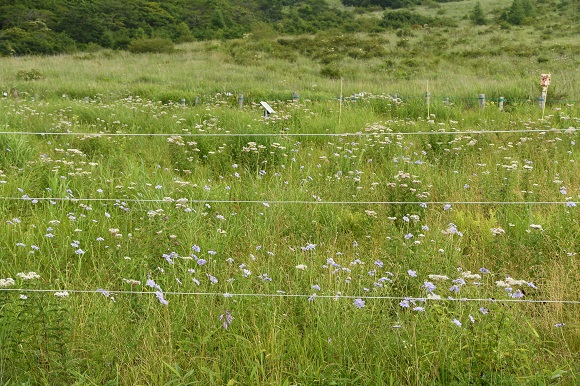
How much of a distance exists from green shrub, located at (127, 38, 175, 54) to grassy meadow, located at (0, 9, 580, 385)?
74.0 ft

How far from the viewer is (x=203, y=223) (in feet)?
14.4

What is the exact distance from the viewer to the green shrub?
30.4 metres

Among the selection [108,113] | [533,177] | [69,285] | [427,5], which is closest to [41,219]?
[69,285]

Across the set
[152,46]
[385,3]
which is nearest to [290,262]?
[152,46]

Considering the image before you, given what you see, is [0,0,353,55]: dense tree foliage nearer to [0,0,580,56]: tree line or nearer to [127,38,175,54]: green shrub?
[0,0,580,56]: tree line

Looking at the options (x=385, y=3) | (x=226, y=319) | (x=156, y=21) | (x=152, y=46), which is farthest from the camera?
(x=385, y=3)

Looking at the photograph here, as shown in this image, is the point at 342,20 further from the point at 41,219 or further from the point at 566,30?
the point at 41,219

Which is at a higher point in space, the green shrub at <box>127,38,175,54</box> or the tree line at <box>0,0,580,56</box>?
the tree line at <box>0,0,580,56</box>

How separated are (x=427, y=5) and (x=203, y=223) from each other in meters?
48.7

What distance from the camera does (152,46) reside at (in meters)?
30.9

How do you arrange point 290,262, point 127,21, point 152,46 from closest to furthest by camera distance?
1. point 290,262
2. point 152,46
3. point 127,21

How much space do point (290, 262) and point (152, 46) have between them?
29507 millimetres

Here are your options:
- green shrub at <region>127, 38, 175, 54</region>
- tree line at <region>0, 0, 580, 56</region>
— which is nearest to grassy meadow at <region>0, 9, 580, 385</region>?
green shrub at <region>127, 38, 175, 54</region>

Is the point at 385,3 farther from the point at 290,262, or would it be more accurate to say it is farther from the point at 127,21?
the point at 290,262
